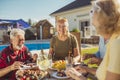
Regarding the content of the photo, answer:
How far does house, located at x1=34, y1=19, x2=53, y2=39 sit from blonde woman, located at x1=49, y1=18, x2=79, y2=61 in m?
22.5

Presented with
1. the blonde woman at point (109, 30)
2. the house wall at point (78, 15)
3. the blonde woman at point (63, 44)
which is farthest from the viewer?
the house wall at point (78, 15)

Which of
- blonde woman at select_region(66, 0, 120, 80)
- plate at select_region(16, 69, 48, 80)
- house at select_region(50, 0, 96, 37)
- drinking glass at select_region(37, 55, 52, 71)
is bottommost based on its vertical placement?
plate at select_region(16, 69, 48, 80)

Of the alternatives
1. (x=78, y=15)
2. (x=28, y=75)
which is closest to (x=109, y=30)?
(x=28, y=75)

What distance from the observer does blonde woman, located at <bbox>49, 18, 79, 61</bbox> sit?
4.06m

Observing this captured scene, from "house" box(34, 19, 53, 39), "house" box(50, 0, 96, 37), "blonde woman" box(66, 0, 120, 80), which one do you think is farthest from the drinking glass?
"house" box(34, 19, 53, 39)

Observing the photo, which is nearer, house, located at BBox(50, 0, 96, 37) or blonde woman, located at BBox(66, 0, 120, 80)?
blonde woman, located at BBox(66, 0, 120, 80)

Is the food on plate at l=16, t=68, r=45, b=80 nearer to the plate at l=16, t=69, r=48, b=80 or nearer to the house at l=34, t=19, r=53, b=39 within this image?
the plate at l=16, t=69, r=48, b=80

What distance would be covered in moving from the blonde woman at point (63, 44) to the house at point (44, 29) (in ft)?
74.0

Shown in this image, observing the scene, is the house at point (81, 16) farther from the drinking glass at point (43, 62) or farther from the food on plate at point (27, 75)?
the food on plate at point (27, 75)

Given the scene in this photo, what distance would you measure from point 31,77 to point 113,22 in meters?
1.05

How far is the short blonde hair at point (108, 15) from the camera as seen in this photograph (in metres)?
1.88

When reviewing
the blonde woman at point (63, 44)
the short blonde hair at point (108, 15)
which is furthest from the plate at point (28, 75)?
the blonde woman at point (63, 44)

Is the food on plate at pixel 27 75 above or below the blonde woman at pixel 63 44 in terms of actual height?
below

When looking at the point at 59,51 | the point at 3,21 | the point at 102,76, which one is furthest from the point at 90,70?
the point at 3,21
